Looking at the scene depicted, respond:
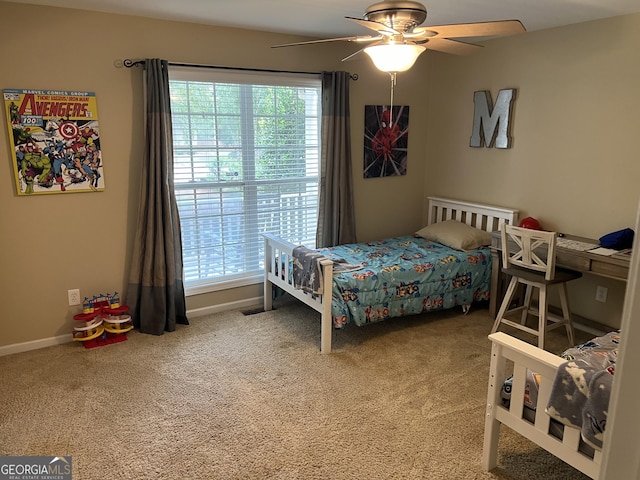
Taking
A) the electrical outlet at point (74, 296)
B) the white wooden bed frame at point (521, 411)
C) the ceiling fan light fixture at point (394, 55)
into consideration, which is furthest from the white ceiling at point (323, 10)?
the white wooden bed frame at point (521, 411)

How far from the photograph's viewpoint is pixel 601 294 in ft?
11.7

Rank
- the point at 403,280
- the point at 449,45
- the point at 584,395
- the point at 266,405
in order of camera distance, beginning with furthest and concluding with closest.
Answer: the point at 403,280 → the point at 266,405 → the point at 449,45 → the point at 584,395

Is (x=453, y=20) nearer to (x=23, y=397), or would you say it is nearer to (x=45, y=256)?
(x=45, y=256)

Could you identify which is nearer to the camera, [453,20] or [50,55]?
[50,55]

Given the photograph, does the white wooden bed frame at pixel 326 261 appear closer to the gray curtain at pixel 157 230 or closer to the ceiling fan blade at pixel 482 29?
the gray curtain at pixel 157 230

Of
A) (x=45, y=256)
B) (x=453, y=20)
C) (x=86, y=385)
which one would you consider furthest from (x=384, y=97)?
(x=86, y=385)

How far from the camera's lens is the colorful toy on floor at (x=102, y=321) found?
3.39 m

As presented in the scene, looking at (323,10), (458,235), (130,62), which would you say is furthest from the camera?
(458,235)

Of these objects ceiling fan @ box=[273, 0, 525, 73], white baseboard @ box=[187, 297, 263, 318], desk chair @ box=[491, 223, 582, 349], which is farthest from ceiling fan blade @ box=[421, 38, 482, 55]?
white baseboard @ box=[187, 297, 263, 318]

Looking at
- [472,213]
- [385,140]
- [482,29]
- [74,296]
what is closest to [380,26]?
[482,29]

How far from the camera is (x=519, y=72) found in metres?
3.92

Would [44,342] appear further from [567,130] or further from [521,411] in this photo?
[567,130]

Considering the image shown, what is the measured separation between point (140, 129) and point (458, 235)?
2.69 m

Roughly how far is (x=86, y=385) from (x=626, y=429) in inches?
120
